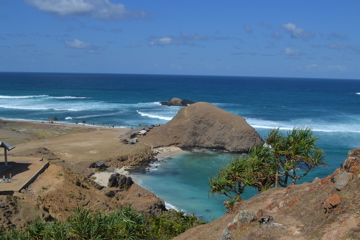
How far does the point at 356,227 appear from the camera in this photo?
11.2 metres

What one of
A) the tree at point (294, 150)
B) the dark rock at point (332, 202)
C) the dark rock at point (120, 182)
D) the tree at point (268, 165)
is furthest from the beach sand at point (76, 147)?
the dark rock at point (332, 202)

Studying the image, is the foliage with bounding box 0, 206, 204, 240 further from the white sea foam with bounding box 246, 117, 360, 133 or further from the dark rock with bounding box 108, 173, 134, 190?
the white sea foam with bounding box 246, 117, 360, 133

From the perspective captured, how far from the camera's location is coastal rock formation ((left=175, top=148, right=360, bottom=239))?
478 inches

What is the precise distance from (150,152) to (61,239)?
92.9ft

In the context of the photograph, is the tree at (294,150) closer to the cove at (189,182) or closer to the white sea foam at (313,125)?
the cove at (189,182)

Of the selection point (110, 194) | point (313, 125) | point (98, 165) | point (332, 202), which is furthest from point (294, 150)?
point (313, 125)

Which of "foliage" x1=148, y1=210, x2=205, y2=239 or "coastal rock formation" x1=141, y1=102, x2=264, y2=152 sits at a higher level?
"coastal rock formation" x1=141, y1=102, x2=264, y2=152

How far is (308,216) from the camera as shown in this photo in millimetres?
13398

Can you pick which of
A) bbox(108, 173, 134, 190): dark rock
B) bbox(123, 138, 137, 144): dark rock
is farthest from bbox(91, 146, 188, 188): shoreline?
bbox(123, 138, 137, 144): dark rock

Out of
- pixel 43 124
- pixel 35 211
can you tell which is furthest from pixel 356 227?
pixel 43 124

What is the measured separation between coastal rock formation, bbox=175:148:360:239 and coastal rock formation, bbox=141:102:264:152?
88.7 feet

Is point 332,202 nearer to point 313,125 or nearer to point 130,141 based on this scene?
point 130,141

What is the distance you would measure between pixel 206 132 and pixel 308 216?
1239 inches

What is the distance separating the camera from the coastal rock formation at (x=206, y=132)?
4325 cm
